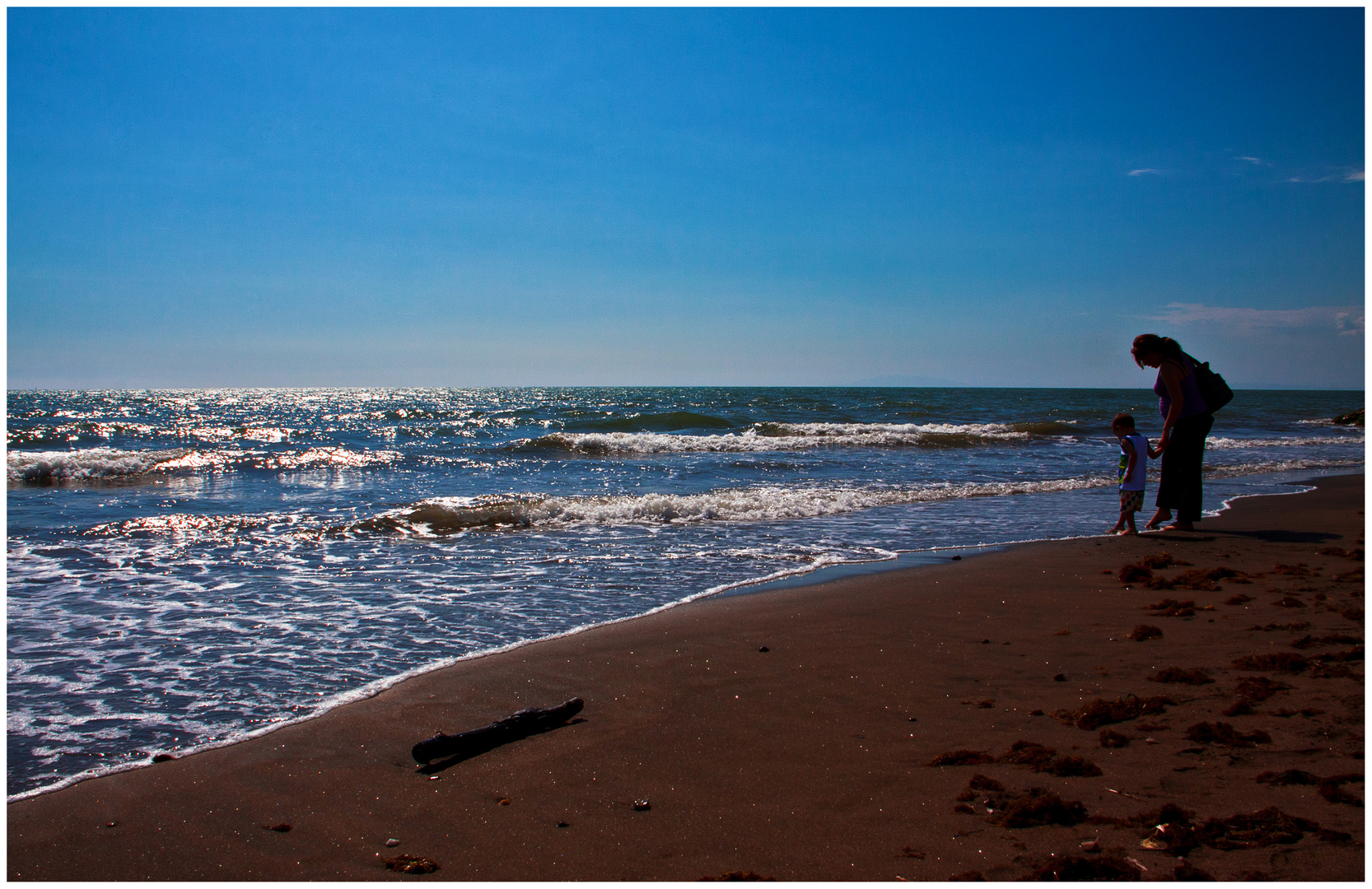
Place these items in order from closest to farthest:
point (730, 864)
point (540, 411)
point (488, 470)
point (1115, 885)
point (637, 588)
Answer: point (1115, 885) → point (730, 864) → point (637, 588) → point (488, 470) → point (540, 411)

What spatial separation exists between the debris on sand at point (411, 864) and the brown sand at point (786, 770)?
0.03 metres

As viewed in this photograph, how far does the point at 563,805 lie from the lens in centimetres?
243

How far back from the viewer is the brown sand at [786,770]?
210 cm

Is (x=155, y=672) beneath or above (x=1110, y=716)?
beneath

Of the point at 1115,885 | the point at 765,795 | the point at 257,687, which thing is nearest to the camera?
the point at 1115,885

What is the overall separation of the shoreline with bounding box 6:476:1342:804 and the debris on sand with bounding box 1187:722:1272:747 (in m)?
3.01

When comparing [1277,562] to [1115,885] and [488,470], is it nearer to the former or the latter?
[1115,885]

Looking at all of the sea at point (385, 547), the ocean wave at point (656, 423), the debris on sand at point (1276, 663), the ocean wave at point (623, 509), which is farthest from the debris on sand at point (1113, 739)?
the ocean wave at point (656, 423)

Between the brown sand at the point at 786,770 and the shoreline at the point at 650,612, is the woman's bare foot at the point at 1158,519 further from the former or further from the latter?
the brown sand at the point at 786,770

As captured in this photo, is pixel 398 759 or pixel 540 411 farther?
pixel 540 411

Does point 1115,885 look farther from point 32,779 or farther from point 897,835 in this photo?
point 32,779

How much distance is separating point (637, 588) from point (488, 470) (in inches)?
413

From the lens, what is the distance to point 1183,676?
10.8 feet

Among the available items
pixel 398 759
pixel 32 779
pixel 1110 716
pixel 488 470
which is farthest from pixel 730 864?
pixel 488 470
